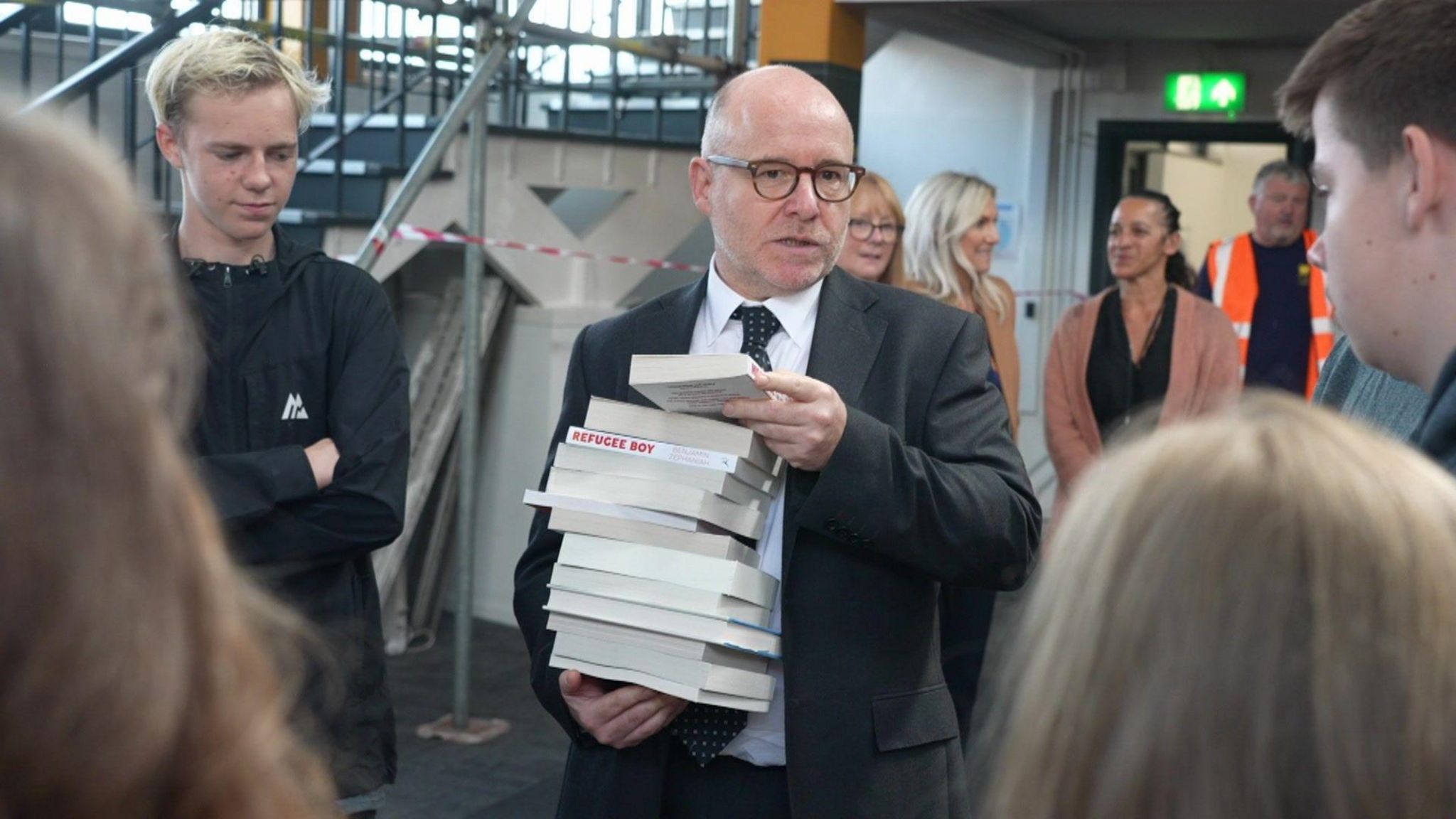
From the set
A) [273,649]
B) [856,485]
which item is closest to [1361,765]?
[273,649]

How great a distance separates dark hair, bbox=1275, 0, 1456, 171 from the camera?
1289 mm

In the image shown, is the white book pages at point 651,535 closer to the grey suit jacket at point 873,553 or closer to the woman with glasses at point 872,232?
the grey suit jacket at point 873,553

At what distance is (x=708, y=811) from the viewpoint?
1931 millimetres

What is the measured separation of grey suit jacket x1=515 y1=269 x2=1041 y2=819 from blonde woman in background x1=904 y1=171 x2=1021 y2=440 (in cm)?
244

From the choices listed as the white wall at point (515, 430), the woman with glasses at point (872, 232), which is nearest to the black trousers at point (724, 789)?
the woman with glasses at point (872, 232)

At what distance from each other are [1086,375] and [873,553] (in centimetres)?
325

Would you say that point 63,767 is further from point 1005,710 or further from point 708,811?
point 708,811

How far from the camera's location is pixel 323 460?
7.50 feet

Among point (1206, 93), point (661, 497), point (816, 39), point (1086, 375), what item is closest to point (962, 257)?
point (1086, 375)

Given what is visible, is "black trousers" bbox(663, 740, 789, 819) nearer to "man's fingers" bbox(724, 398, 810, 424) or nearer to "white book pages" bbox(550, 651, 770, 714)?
"white book pages" bbox(550, 651, 770, 714)

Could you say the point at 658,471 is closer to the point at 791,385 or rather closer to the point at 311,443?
the point at 791,385

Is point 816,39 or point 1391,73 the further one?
point 816,39

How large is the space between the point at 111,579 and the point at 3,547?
0.05m

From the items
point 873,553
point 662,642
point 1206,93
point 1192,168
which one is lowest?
point 662,642
